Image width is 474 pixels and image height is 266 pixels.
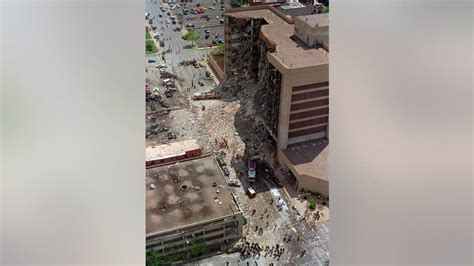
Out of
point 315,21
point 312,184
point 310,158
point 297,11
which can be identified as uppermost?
point 315,21

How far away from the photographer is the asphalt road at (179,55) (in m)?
7.48

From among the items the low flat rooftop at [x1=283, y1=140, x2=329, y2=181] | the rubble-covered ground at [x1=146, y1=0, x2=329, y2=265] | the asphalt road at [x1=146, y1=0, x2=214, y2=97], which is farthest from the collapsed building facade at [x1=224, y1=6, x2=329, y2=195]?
the asphalt road at [x1=146, y1=0, x2=214, y2=97]

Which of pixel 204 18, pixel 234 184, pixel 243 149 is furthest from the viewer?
pixel 204 18

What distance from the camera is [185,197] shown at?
436cm

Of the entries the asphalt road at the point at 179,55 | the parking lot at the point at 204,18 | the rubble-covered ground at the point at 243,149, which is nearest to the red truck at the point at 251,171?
the rubble-covered ground at the point at 243,149

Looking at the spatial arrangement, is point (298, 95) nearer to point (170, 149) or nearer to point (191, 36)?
point (170, 149)

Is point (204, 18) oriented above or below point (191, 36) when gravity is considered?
above

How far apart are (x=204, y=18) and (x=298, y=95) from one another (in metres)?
4.92

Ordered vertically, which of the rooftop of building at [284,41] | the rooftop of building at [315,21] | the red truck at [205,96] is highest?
the rooftop of building at [315,21]

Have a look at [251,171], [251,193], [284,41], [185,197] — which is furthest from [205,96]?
[185,197]

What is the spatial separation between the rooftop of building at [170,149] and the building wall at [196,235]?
4.57 ft

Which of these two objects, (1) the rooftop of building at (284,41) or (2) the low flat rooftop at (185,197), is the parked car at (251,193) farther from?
(1) the rooftop of building at (284,41)

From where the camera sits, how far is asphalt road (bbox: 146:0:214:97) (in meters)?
7.48
